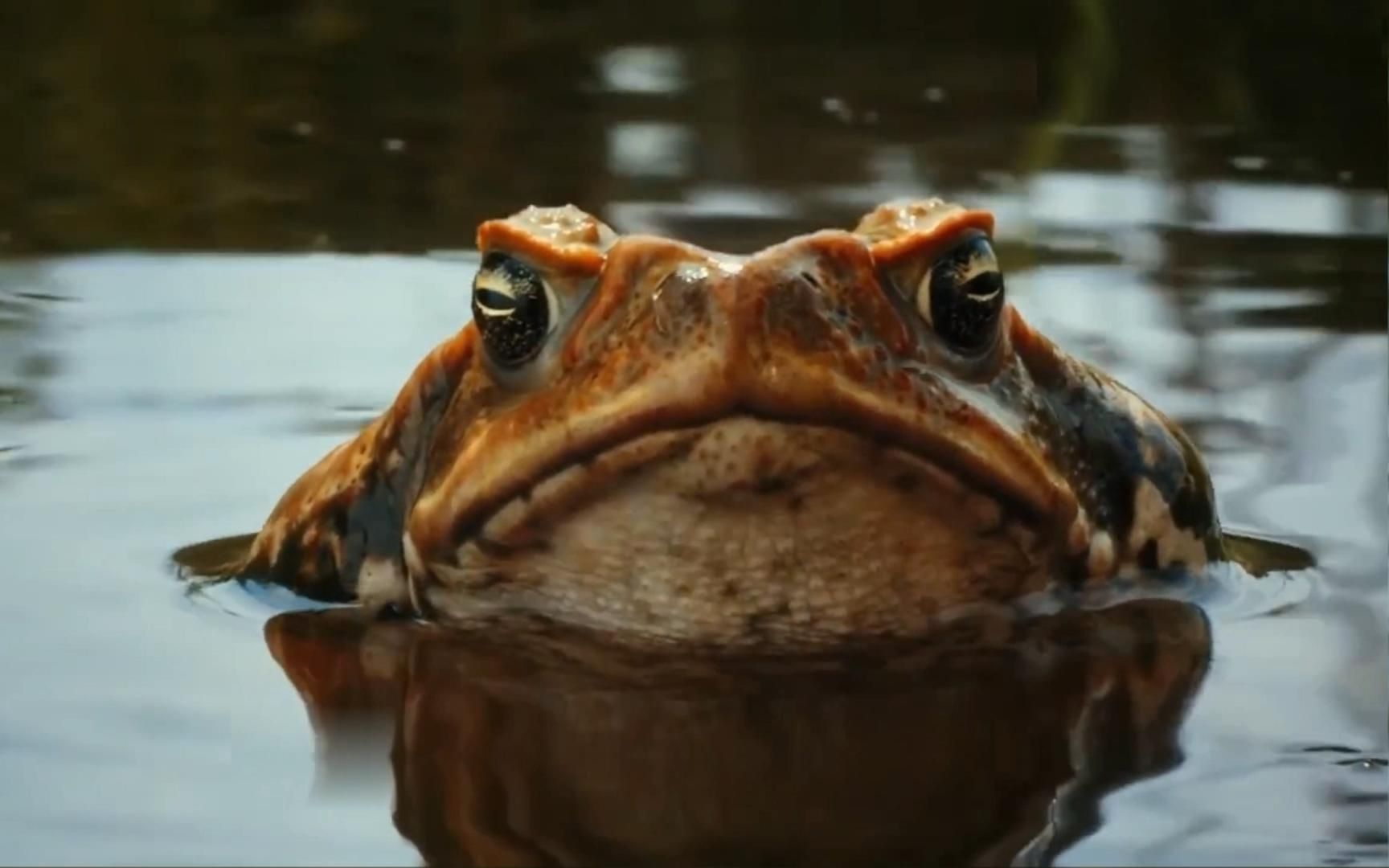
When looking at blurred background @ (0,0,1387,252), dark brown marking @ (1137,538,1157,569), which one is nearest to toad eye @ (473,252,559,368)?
dark brown marking @ (1137,538,1157,569)

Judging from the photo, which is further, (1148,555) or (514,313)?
(1148,555)

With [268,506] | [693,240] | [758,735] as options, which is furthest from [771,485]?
[693,240]

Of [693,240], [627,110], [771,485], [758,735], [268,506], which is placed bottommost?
[758,735]

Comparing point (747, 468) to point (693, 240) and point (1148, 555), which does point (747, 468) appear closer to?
point (1148, 555)

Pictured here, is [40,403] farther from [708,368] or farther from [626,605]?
[708,368]

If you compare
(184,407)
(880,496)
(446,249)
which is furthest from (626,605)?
(446,249)

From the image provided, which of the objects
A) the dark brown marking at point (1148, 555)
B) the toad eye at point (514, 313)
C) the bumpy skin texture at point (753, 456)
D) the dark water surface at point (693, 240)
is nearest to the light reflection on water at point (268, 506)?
the dark water surface at point (693, 240)

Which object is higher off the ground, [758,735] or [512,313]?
[512,313]

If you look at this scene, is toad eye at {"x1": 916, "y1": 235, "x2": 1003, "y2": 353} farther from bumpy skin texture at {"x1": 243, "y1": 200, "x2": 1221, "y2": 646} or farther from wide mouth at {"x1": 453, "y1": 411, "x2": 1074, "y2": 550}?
wide mouth at {"x1": 453, "y1": 411, "x2": 1074, "y2": 550}
